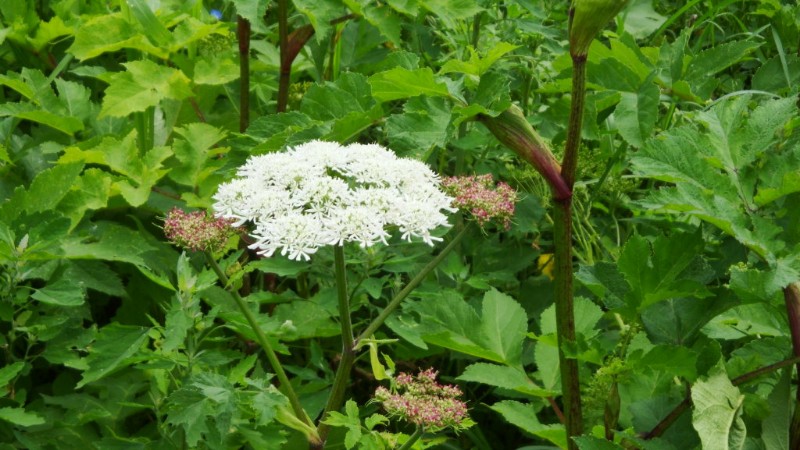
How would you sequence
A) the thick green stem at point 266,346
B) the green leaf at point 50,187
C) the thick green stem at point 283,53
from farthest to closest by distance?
the thick green stem at point 283,53 < the green leaf at point 50,187 < the thick green stem at point 266,346

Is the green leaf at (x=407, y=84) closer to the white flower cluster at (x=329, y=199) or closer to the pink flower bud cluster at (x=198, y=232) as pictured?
the white flower cluster at (x=329, y=199)

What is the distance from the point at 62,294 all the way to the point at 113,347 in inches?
7.7

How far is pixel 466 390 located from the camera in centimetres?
271

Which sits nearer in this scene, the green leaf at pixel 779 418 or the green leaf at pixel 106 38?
the green leaf at pixel 779 418

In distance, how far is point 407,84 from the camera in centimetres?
179

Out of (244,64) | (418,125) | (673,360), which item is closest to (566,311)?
(673,360)

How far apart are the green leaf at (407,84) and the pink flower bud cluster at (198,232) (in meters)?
0.37

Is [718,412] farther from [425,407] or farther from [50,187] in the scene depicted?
[50,187]

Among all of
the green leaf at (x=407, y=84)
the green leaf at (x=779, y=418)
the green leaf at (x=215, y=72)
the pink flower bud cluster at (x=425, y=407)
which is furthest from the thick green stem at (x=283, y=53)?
the green leaf at (x=779, y=418)

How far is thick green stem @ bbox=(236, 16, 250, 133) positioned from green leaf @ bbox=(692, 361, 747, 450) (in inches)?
59.0

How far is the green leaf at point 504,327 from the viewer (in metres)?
2.01

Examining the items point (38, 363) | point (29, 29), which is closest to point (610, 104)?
point (38, 363)

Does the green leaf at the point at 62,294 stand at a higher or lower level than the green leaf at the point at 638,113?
lower

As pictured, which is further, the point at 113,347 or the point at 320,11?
the point at 320,11
